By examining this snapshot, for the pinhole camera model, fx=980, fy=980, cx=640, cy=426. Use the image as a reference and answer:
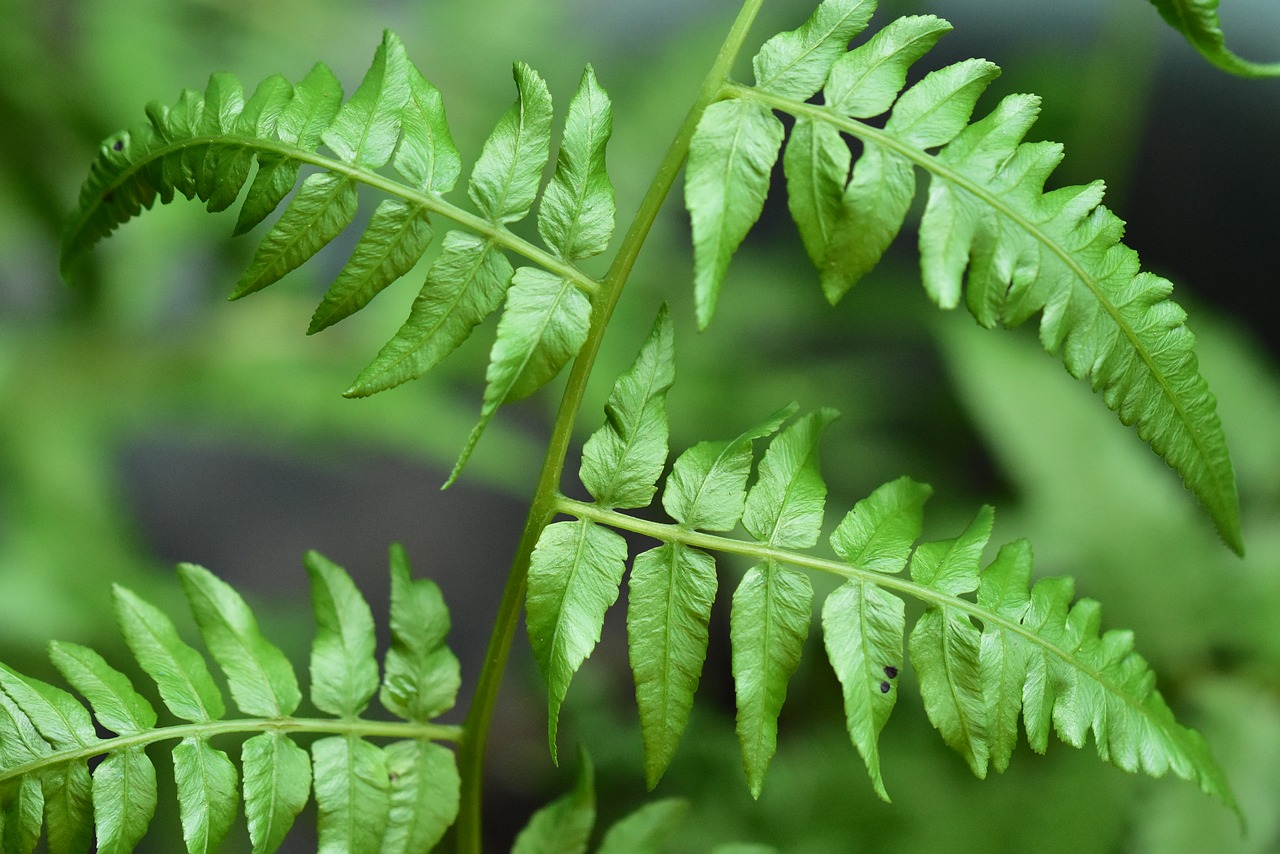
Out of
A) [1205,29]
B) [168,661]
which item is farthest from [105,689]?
[1205,29]

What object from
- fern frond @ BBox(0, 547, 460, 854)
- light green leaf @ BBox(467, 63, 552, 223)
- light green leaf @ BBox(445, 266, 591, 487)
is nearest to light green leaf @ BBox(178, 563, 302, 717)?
fern frond @ BBox(0, 547, 460, 854)

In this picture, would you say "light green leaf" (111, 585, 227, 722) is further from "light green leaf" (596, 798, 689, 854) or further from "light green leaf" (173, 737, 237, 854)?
"light green leaf" (596, 798, 689, 854)

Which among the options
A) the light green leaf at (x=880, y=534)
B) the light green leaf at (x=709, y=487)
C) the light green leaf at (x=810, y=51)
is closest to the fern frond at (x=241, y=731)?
the light green leaf at (x=709, y=487)

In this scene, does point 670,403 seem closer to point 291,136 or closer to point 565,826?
point 565,826

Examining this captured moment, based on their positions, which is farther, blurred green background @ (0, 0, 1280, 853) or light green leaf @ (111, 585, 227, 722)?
blurred green background @ (0, 0, 1280, 853)

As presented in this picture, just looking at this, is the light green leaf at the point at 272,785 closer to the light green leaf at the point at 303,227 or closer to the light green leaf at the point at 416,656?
the light green leaf at the point at 416,656
